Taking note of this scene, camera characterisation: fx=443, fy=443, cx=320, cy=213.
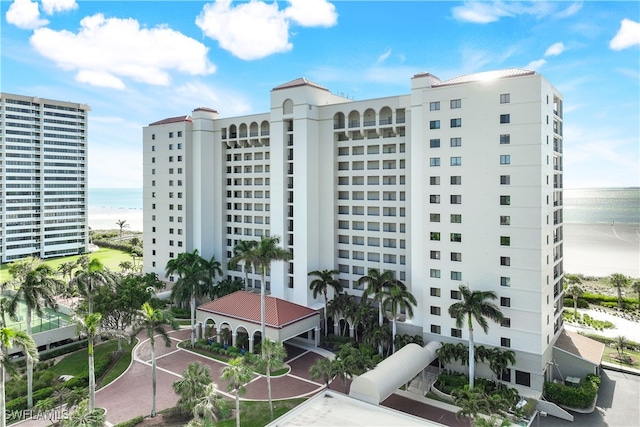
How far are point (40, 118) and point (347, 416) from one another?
89.3 metres

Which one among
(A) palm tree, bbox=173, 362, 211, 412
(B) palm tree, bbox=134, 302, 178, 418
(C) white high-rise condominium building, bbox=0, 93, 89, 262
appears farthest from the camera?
(C) white high-rise condominium building, bbox=0, 93, 89, 262

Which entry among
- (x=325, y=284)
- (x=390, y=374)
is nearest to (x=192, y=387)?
(x=390, y=374)

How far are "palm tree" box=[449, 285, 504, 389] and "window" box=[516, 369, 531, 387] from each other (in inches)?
151

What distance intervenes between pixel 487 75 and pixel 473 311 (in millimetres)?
19429

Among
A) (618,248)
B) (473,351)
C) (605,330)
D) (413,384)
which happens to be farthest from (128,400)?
(618,248)

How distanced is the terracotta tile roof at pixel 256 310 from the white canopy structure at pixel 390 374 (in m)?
10.9

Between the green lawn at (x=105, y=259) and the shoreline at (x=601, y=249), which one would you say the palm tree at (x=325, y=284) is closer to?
the green lawn at (x=105, y=259)

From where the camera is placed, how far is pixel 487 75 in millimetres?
37000

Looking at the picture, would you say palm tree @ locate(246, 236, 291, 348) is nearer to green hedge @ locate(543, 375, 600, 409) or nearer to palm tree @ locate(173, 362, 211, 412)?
palm tree @ locate(173, 362, 211, 412)

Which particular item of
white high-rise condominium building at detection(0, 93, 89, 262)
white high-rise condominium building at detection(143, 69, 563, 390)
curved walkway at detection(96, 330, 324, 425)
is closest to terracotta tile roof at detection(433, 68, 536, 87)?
white high-rise condominium building at detection(143, 69, 563, 390)

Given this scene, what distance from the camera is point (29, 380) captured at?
30.8 meters

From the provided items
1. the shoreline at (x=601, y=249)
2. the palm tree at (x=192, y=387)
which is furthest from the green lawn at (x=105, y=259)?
the shoreline at (x=601, y=249)

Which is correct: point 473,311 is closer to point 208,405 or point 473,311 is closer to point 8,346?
point 208,405

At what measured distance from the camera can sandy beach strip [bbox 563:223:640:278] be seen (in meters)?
86.6
